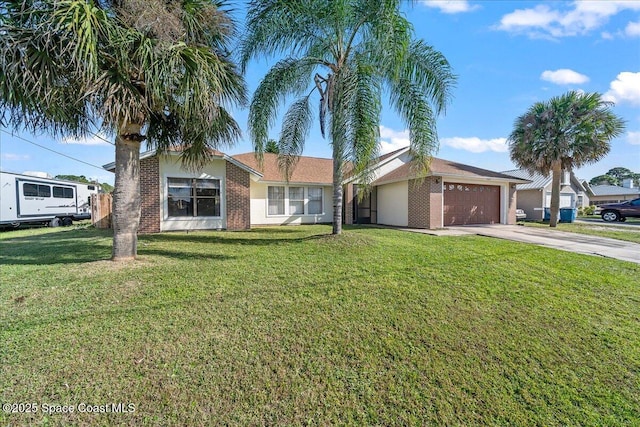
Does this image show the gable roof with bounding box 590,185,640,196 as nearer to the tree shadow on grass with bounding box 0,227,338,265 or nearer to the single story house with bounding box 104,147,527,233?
the single story house with bounding box 104,147,527,233

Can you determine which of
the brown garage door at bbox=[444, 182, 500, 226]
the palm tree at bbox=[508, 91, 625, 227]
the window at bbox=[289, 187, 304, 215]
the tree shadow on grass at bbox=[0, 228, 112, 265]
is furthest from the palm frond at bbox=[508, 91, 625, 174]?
the tree shadow on grass at bbox=[0, 228, 112, 265]

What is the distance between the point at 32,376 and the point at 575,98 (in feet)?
77.2

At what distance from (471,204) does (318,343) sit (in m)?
14.9

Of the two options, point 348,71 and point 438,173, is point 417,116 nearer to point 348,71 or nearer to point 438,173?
point 348,71

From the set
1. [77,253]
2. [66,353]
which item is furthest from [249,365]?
[77,253]

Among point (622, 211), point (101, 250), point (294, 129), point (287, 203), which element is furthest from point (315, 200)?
point (622, 211)

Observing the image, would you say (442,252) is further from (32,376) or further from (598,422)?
(32,376)

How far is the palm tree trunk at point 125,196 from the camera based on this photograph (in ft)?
21.9

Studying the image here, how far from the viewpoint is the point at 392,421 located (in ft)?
9.09

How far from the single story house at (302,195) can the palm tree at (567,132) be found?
254 centimetres

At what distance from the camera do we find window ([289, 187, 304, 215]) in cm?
1702

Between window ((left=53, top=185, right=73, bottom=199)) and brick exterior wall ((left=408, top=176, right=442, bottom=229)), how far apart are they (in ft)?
70.9

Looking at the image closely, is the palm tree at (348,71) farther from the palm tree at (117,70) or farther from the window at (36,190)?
the window at (36,190)

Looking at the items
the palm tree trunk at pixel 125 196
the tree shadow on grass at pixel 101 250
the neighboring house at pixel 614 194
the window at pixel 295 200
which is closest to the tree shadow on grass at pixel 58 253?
the tree shadow on grass at pixel 101 250
